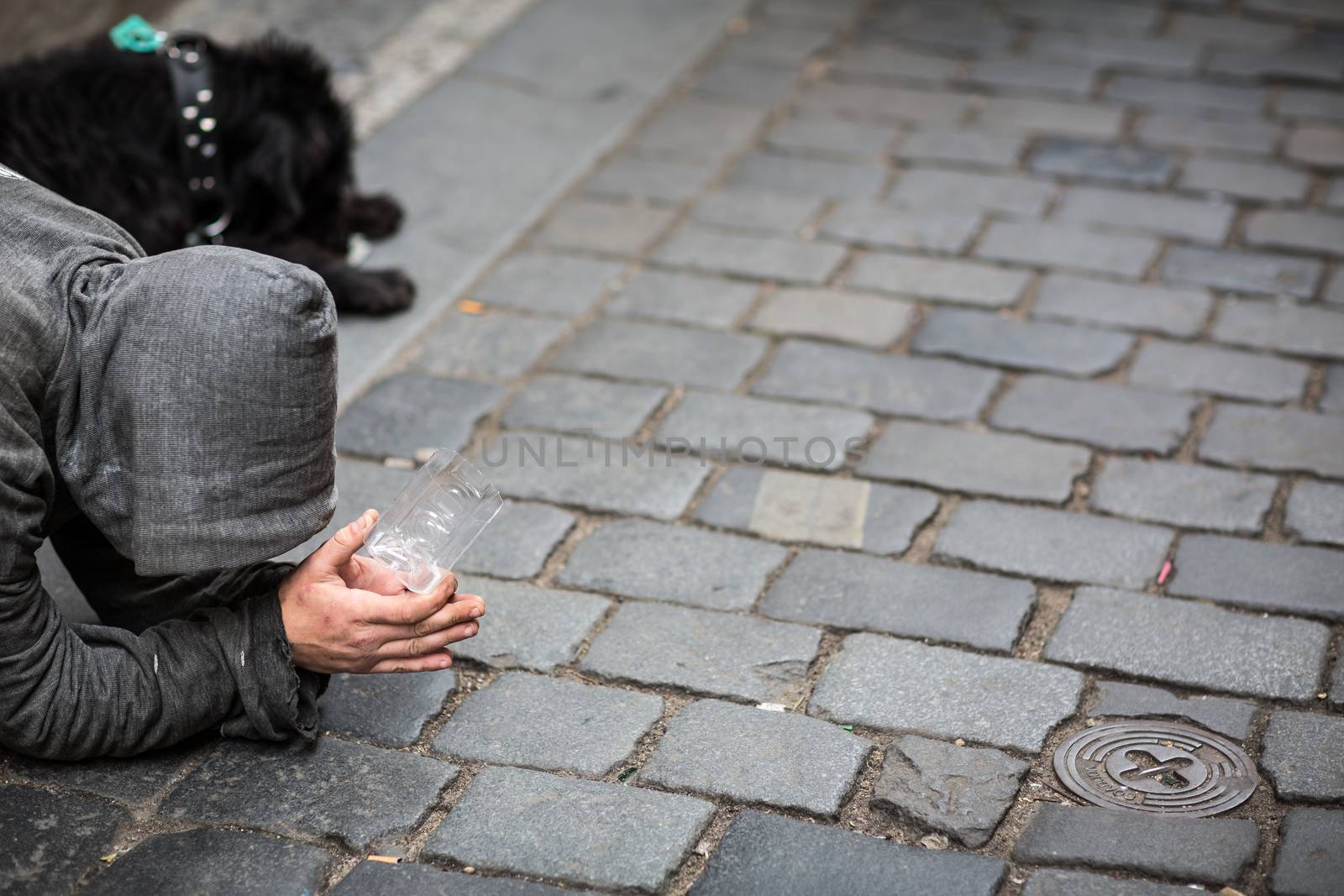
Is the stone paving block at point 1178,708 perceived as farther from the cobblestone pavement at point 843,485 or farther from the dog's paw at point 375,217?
the dog's paw at point 375,217

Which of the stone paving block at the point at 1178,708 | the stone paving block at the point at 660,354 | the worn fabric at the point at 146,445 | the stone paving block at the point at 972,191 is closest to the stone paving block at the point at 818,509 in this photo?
the stone paving block at the point at 660,354

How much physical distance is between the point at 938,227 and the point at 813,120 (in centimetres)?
89

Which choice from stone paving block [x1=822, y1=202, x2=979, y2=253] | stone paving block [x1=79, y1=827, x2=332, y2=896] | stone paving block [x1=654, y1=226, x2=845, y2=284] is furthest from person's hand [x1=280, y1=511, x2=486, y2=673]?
stone paving block [x1=822, y1=202, x2=979, y2=253]

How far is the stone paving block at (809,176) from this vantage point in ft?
13.9

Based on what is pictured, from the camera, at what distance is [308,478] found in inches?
76.9

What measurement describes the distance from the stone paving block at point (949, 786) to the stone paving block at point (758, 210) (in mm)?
2124

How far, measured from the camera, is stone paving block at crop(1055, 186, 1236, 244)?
396 centimetres

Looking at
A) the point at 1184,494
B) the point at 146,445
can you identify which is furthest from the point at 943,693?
the point at 146,445

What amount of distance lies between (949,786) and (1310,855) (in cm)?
51

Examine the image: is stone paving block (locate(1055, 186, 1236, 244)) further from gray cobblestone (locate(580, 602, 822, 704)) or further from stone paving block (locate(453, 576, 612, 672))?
stone paving block (locate(453, 576, 612, 672))

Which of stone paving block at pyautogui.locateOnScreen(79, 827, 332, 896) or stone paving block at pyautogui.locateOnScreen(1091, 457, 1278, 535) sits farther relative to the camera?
stone paving block at pyautogui.locateOnScreen(1091, 457, 1278, 535)

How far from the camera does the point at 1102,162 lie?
14.3 feet

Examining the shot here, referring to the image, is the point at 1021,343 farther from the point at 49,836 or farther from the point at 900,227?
the point at 49,836

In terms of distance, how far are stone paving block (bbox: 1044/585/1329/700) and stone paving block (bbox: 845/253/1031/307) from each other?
49.8 inches
